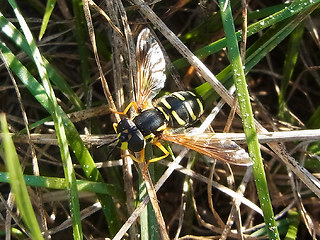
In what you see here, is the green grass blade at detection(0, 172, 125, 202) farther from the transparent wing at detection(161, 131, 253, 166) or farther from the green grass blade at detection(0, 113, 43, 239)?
the green grass blade at detection(0, 113, 43, 239)

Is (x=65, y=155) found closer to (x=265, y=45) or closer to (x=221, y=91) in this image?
(x=221, y=91)

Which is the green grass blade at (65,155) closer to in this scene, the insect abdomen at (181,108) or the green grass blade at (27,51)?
the green grass blade at (27,51)

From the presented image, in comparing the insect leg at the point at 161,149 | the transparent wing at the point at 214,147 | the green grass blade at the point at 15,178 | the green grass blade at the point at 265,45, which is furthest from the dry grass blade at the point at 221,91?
the green grass blade at the point at 15,178

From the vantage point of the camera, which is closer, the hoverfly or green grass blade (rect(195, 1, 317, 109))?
the hoverfly

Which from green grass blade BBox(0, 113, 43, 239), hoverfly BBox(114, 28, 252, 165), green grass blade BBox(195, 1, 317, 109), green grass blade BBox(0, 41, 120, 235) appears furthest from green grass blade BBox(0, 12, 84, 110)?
green grass blade BBox(0, 113, 43, 239)

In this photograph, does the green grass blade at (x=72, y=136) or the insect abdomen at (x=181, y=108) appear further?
the insect abdomen at (x=181, y=108)

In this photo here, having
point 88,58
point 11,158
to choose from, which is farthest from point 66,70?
point 11,158
